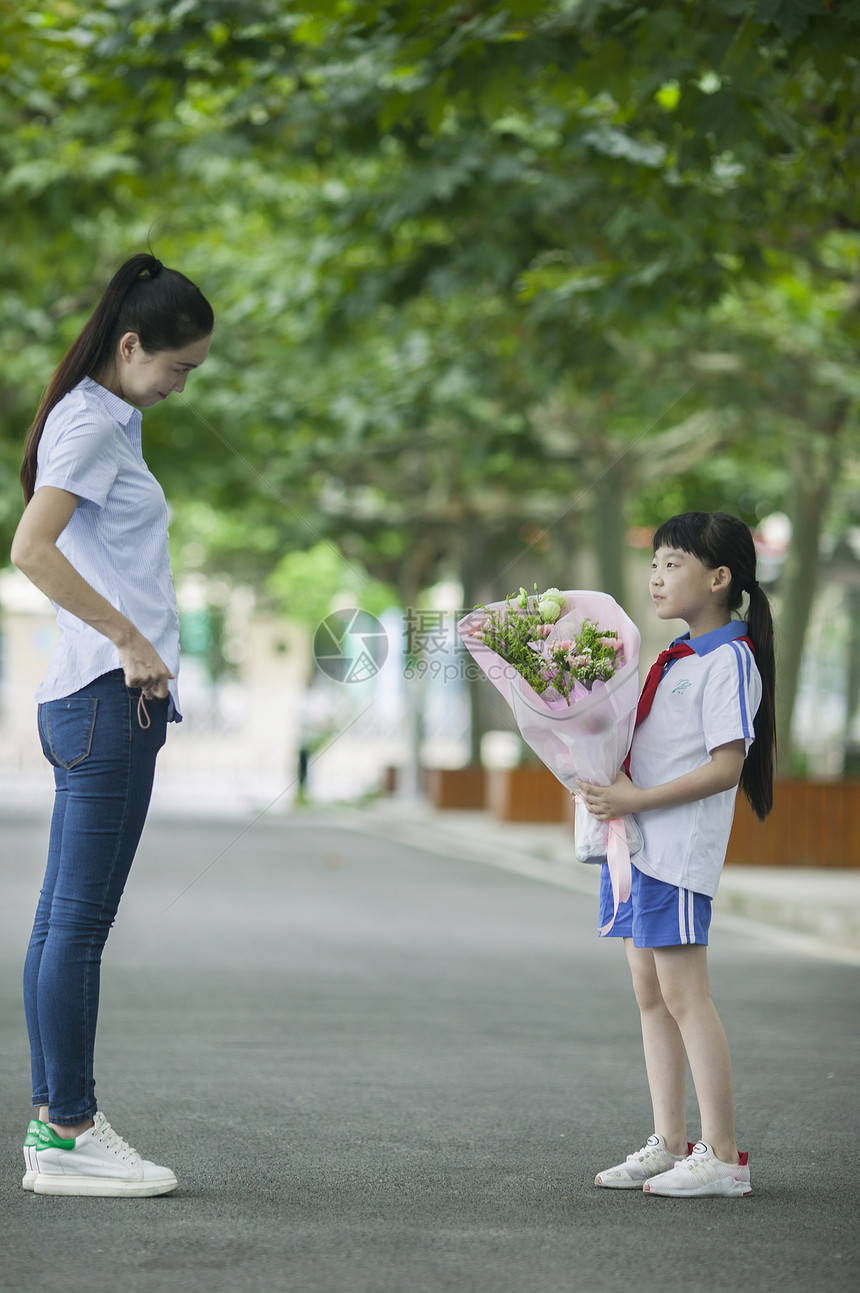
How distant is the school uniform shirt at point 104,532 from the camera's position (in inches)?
155

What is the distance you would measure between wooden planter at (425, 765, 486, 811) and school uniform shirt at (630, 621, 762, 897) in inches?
882

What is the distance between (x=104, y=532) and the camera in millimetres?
4027

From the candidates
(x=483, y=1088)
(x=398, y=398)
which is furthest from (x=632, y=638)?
(x=398, y=398)

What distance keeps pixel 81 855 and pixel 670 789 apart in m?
1.34

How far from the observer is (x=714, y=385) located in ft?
53.6

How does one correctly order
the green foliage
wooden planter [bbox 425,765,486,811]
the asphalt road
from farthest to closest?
the green foliage < wooden planter [bbox 425,765,486,811] < the asphalt road

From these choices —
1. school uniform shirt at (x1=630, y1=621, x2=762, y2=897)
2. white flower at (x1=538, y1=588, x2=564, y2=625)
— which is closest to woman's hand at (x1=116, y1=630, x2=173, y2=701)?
white flower at (x1=538, y1=588, x2=564, y2=625)

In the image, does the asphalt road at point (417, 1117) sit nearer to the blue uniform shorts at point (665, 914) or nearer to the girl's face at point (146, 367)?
the blue uniform shorts at point (665, 914)

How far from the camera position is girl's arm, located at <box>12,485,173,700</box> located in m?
3.85

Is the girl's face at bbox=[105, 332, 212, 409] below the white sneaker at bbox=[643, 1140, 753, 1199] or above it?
above

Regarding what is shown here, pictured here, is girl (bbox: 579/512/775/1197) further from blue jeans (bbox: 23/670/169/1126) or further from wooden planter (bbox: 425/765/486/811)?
wooden planter (bbox: 425/765/486/811)

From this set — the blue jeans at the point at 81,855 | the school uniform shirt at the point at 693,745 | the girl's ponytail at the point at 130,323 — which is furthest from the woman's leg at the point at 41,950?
the school uniform shirt at the point at 693,745

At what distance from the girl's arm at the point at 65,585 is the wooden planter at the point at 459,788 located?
74.8 ft

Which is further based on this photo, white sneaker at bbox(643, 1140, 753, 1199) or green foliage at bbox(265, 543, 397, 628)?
green foliage at bbox(265, 543, 397, 628)
